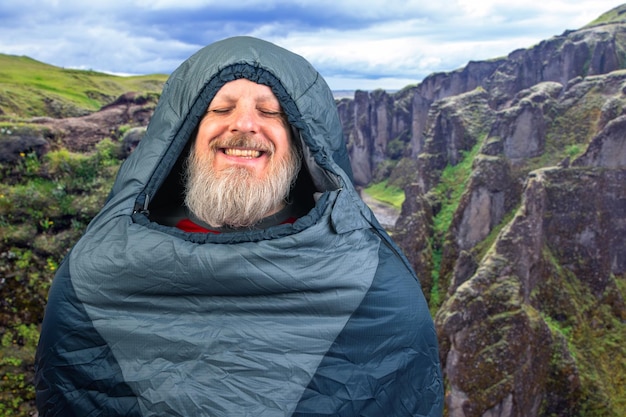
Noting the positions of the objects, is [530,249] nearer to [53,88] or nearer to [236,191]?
[236,191]

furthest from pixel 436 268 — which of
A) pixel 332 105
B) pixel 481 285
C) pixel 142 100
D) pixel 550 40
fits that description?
pixel 550 40

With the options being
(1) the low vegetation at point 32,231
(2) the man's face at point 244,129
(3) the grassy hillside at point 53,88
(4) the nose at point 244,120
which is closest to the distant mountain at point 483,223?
(1) the low vegetation at point 32,231

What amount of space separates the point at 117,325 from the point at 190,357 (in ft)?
1.37

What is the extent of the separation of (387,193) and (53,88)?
59.4 metres

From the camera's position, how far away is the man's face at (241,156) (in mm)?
2816

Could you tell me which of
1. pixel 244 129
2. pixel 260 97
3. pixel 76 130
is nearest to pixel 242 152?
pixel 244 129

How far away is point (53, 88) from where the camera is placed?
27.7 m

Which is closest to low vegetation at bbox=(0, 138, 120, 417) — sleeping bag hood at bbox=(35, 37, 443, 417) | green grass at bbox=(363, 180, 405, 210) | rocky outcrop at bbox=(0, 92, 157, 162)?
rocky outcrop at bbox=(0, 92, 157, 162)

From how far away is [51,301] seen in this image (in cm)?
262

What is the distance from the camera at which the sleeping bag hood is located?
7.58 feet

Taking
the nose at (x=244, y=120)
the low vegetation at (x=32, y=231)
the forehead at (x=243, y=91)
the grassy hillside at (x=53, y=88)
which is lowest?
the low vegetation at (x=32, y=231)

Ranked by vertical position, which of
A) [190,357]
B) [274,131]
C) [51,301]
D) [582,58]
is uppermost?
[582,58]

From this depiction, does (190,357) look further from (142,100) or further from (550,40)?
(550,40)

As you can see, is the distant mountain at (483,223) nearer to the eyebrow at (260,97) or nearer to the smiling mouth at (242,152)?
the smiling mouth at (242,152)
